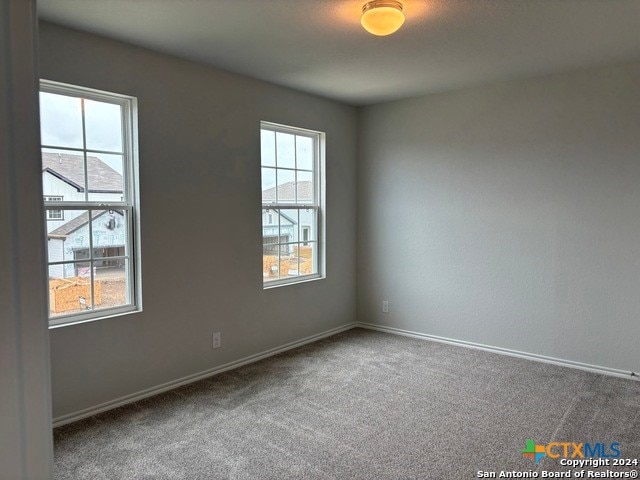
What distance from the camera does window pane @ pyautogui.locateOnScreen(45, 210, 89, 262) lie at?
2.70m

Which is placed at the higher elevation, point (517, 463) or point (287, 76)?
point (287, 76)

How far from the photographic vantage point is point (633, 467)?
2238 mm

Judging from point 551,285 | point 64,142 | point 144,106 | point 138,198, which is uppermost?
point 144,106

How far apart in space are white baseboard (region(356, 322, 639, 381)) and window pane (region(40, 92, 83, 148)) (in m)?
3.26

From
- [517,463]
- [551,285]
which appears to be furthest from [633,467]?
[551,285]

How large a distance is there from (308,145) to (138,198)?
1.89 meters

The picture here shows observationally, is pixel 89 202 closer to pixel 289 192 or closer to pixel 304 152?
pixel 289 192

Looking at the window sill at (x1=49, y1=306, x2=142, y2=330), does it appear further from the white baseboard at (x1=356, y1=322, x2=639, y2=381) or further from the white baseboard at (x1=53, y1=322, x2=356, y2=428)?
the white baseboard at (x1=356, y1=322, x2=639, y2=381)

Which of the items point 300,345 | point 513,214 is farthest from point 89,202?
point 513,214

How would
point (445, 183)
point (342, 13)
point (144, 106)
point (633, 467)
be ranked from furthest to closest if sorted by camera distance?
point (445, 183)
point (144, 106)
point (342, 13)
point (633, 467)

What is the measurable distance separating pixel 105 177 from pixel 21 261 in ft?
8.45

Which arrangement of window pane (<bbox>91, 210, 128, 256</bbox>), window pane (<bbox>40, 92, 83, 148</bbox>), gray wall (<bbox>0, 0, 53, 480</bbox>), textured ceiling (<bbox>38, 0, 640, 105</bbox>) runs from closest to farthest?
1. gray wall (<bbox>0, 0, 53, 480</bbox>)
2. textured ceiling (<bbox>38, 0, 640, 105</bbox>)
3. window pane (<bbox>40, 92, 83, 148</bbox>)
4. window pane (<bbox>91, 210, 128, 256</bbox>)

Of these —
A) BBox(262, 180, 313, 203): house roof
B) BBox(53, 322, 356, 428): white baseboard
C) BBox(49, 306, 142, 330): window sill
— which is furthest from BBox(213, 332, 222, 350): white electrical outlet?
BBox(262, 180, 313, 203): house roof

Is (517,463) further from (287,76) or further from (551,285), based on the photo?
(287,76)
